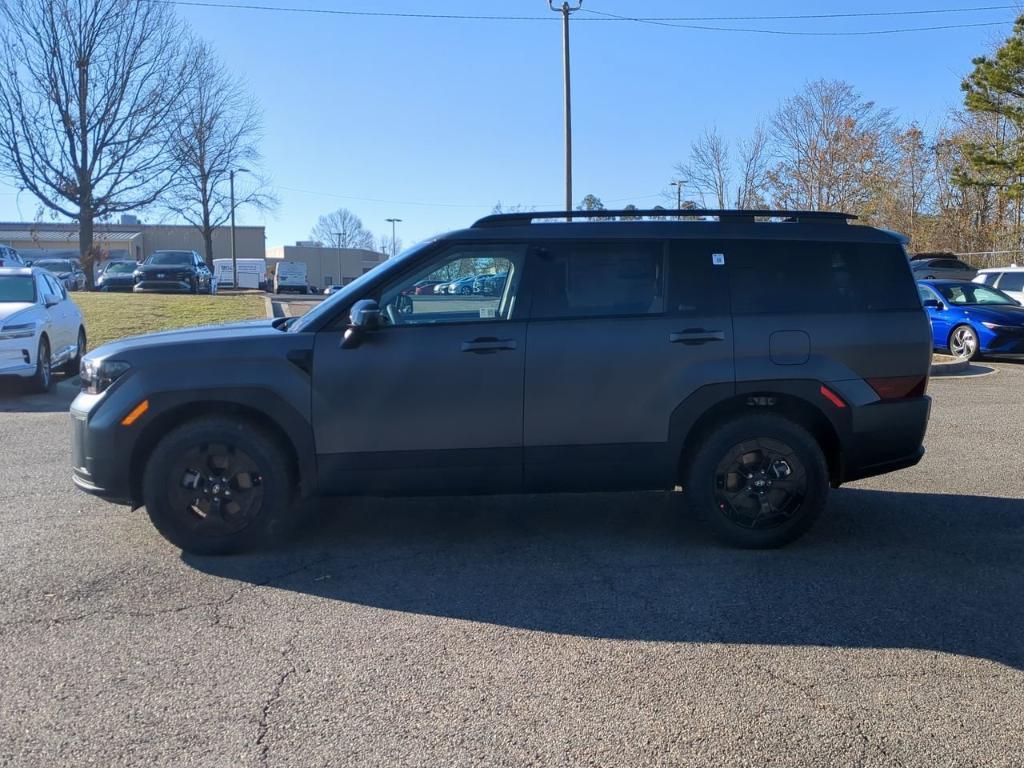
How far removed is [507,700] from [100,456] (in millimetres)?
2874

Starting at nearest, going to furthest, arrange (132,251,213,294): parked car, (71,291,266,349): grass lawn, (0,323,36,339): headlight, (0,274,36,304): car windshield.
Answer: (0,323,36,339): headlight < (0,274,36,304): car windshield < (71,291,266,349): grass lawn < (132,251,213,294): parked car

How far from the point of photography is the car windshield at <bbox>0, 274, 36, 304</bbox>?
1210 cm

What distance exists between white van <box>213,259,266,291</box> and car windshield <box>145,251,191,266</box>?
75.8 feet

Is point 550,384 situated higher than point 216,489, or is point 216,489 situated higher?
point 550,384

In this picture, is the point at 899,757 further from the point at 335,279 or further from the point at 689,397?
the point at 335,279

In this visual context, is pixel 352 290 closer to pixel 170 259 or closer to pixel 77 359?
pixel 77 359

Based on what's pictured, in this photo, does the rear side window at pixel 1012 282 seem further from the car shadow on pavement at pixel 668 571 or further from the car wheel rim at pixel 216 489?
the car wheel rim at pixel 216 489

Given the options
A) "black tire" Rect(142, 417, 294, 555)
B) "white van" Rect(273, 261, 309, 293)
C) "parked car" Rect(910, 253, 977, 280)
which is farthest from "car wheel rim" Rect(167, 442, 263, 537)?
"white van" Rect(273, 261, 309, 293)

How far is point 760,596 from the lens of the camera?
187 inches

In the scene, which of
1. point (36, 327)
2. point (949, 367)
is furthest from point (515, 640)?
point (949, 367)

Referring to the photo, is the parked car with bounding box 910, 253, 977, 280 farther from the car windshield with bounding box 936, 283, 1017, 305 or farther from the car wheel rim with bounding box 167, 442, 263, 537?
the car wheel rim with bounding box 167, 442, 263, 537

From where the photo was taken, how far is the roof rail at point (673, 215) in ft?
18.1

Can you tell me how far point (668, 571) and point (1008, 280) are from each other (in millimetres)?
17621

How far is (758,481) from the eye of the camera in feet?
17.8
